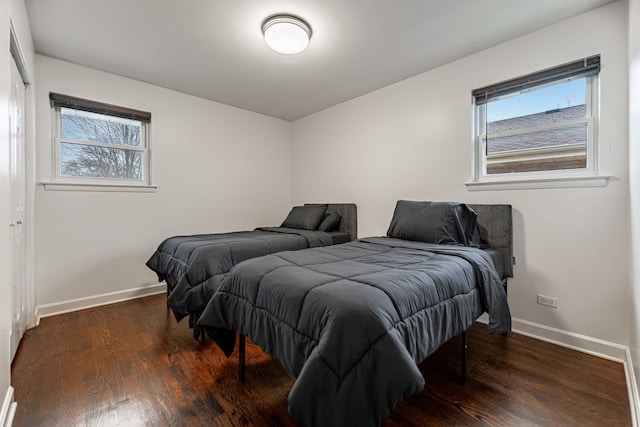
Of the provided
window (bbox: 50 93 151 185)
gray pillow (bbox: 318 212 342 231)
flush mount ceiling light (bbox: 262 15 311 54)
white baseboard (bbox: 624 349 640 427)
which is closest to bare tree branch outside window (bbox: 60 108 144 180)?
window (bbox: 50 93 151 185)

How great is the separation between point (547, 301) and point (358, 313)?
2056mm

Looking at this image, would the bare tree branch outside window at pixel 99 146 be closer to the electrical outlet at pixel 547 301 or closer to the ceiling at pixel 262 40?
the ceiling at pixel 262 40

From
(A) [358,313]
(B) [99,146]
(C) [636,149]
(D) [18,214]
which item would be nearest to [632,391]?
(C) [636,149]

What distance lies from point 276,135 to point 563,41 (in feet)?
11.4

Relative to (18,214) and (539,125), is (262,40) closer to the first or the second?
(18,214)

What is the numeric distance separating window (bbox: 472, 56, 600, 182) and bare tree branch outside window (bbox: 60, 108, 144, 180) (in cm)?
362

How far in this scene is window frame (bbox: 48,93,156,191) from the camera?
9.24 ft

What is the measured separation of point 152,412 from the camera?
4.78ft

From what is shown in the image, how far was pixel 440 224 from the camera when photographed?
93.2 inches

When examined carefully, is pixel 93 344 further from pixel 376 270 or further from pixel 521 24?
pixel 521 24

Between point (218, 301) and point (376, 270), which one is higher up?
point (376, 270)

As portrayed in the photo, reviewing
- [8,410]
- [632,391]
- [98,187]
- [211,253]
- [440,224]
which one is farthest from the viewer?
[98,187]

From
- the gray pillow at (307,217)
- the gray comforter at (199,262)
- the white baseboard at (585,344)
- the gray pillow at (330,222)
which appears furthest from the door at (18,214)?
the white baseboard at (585,344)

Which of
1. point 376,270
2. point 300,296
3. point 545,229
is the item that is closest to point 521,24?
point 545,229
